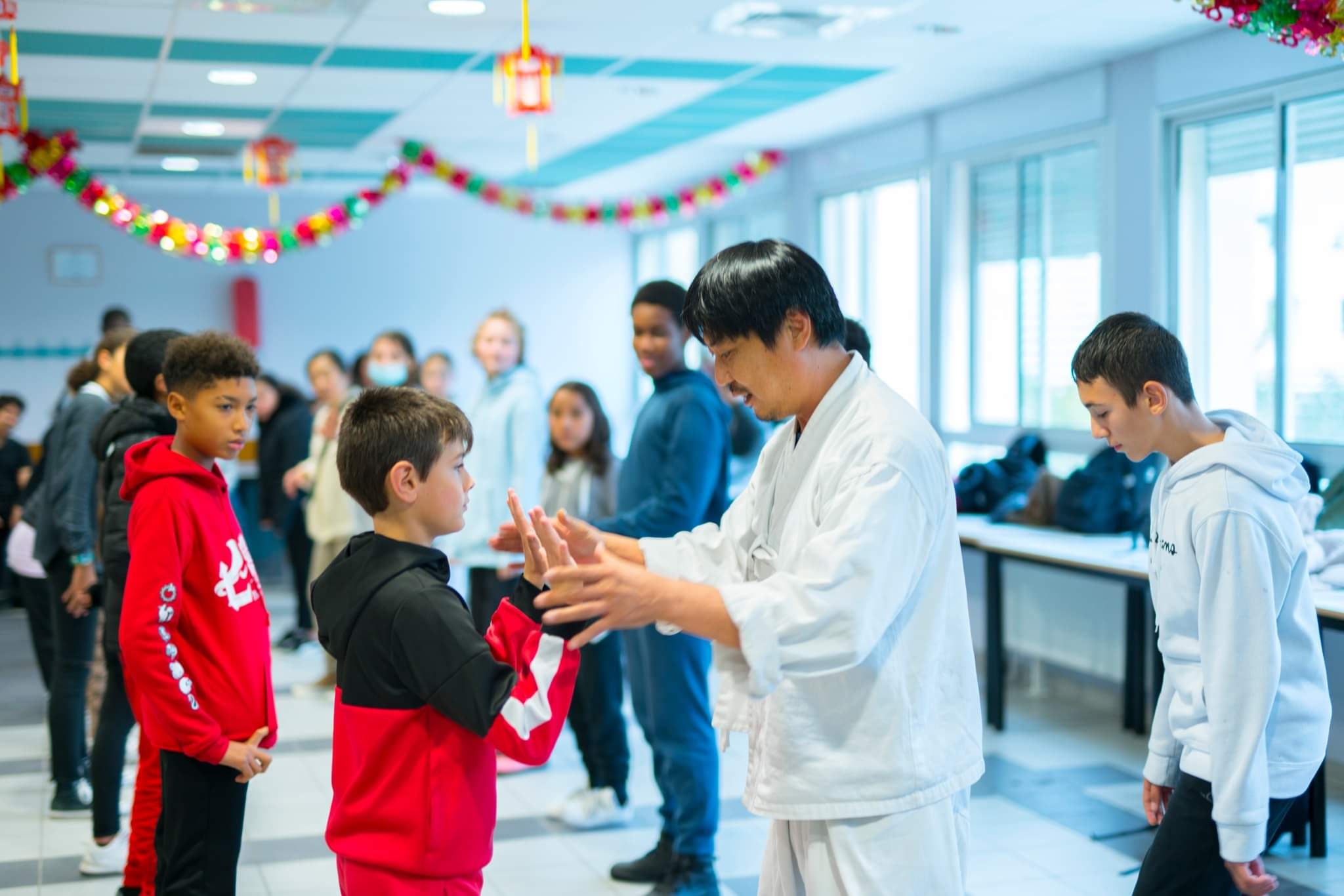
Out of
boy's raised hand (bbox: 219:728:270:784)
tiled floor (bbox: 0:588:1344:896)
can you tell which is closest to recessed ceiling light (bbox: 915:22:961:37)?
tiled floor (bbox: 0:588:1344:896)

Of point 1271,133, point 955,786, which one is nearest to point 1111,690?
point 1271,133

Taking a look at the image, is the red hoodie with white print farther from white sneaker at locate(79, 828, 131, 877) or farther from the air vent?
the air vent

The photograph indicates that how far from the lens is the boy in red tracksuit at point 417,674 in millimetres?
1739

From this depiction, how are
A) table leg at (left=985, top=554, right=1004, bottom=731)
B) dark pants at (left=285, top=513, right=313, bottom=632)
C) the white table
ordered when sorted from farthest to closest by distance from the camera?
dark pants at (left=285, top=513, right=313, bottom=632) → table leg at (left=985, top=554, right=1004, bottom=731) → the white table

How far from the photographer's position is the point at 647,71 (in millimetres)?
6270

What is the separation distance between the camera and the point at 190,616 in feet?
7.80

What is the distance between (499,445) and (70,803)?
5.76 feet

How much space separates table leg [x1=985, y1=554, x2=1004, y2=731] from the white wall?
6928mm

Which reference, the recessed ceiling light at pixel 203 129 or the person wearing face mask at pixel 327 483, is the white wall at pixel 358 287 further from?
the person wearing face mask at pixel 327 483

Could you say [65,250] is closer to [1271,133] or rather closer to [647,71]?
[647,71]

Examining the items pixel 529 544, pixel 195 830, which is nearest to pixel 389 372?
pixel 195 830

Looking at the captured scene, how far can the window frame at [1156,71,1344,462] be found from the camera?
188 inches

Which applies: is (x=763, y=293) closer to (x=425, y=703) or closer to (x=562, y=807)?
(x=425, y=703)

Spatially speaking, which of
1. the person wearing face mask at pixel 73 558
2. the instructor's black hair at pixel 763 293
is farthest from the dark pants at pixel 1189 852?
the person wearing face mask at pixel 73 558
